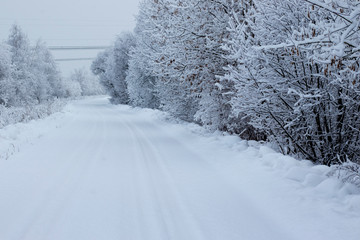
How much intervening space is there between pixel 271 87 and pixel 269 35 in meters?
1.27

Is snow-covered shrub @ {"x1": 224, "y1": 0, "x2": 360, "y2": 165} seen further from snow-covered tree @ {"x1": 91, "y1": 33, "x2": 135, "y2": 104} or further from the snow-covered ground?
snow-covered tree @ {"x1": 91, "y1": 33, "x2": 135, "y2": 104}

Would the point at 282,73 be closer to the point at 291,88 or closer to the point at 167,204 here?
the point at 291,88

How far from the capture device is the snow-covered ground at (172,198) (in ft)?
13.1

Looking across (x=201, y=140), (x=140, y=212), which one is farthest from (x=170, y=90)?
(x=140, y=212)

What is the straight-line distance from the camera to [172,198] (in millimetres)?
5246

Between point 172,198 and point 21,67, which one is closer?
point 172,198

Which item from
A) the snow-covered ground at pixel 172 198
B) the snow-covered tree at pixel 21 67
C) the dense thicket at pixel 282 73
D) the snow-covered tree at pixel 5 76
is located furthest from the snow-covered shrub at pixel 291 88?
the snow-covered tree at pixel 21 67

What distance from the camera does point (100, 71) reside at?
55.3 m

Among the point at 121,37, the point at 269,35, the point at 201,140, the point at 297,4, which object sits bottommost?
the point at 201,140

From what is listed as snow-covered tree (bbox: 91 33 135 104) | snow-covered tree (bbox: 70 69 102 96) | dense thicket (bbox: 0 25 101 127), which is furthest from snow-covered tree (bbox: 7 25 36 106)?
snow-covered tree (bbox: 70 69 102 96)

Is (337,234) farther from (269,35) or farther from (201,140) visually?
(201,140)

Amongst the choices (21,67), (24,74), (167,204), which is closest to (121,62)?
(24,74)

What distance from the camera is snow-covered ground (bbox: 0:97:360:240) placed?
3988 millimetres

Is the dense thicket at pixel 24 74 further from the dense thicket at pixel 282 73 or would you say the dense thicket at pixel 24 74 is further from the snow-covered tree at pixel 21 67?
the dense thicket at pixel 282 73
